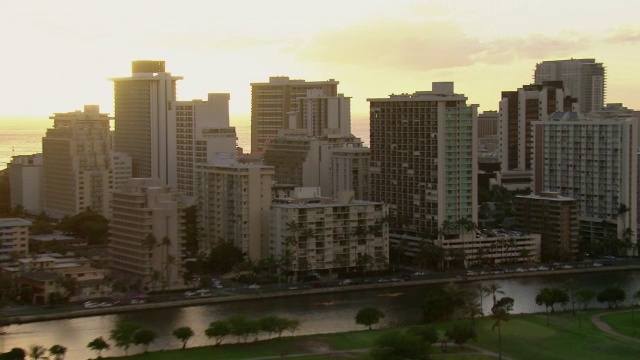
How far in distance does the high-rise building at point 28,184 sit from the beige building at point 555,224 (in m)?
21.2

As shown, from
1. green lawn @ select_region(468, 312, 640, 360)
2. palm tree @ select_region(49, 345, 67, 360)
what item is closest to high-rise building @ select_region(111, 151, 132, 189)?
palm tree @ select_region(49, 345, 67, 360)

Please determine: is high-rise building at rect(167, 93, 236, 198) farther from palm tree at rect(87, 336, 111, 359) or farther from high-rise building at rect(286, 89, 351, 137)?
palm tree at rect(87, 336, 111, 359)

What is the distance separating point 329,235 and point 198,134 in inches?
503

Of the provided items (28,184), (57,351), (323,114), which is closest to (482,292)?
(57,351)

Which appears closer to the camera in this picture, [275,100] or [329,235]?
[329,235]

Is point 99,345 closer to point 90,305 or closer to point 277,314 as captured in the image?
point 90,305

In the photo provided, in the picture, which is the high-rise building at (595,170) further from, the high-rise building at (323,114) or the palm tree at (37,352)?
A: the palm tree at (37,352)

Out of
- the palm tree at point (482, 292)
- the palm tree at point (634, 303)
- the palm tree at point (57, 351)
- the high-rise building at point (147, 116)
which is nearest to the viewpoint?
the palm tree at point (57, 351)

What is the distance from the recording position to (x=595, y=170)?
40.9 metres

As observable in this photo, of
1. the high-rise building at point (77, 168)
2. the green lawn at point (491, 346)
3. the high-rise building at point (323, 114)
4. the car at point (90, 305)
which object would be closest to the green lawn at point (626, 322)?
the green lawn at point (491, 346)

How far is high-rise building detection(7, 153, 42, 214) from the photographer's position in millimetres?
48594

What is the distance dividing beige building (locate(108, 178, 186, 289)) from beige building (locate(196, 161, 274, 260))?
2.90m

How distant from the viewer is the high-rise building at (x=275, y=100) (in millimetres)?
58094

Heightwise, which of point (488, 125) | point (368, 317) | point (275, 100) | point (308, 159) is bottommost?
point (368, 317)
